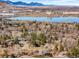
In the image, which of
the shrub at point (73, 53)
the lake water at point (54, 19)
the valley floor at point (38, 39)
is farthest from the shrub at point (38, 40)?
the shrub at point (73, 53)

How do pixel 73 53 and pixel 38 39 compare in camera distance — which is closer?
pixel 73 53

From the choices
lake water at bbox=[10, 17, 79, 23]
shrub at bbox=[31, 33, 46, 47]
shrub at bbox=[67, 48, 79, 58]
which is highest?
lake water at bbox=[10, 17, 79, 23]

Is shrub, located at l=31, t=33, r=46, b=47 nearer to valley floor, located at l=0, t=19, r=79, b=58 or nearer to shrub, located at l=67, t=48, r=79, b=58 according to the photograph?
valley floor, located at l=0, t=19, r=79, b=58

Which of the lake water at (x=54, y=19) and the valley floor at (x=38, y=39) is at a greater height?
the lake water at (x=54, y=19)

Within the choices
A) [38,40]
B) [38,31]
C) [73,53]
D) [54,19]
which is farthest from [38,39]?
[73,53]

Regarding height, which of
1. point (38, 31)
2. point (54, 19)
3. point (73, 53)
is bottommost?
point (73, 53)

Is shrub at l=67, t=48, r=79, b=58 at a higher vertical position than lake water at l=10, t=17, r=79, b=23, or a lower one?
lower

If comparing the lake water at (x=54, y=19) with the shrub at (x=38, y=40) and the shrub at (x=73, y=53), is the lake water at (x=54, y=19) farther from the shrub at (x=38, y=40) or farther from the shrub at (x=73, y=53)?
the shrub at (x=73, y=53)

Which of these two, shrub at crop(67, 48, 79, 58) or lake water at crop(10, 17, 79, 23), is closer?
shrub at crop(67, 48, 79, 58)

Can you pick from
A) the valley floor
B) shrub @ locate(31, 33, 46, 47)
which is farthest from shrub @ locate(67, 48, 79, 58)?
shrub @ locate(31, 33, 46, 47)

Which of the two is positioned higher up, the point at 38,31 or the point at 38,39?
the point at 38,31

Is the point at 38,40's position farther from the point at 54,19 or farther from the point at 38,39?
the point at 54,19

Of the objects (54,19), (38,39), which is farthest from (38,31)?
(54,19)

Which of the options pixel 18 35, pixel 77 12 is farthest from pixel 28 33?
pixel 77 12
